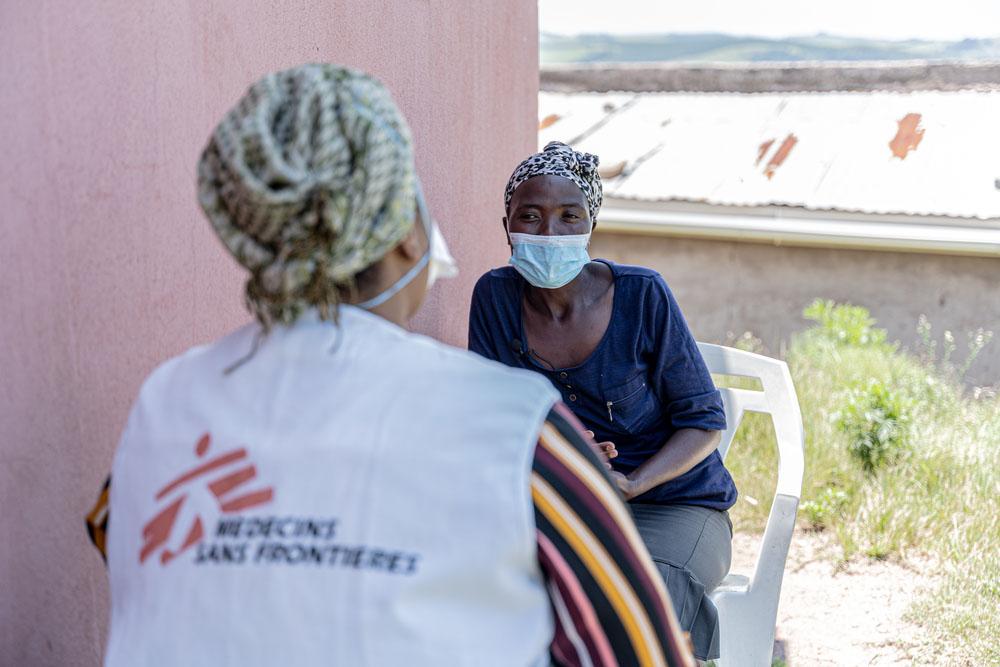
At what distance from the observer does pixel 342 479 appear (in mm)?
1130

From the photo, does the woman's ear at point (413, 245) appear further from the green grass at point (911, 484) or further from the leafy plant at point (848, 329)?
the leafy plant at point (848, 329)

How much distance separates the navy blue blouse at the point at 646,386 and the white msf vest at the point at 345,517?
1.47m

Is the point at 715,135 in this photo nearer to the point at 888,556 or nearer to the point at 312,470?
the point at 888,556

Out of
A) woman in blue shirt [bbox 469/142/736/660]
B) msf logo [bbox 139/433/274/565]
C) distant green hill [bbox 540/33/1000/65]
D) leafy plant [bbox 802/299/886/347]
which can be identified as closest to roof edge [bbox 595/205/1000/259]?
leafy plant [bbox 802/299/886/347]

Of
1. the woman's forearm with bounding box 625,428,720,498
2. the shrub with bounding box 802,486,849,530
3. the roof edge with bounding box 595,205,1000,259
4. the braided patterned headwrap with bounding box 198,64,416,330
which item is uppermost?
the braided patterned headwrap with bounding box 198,64,416,330

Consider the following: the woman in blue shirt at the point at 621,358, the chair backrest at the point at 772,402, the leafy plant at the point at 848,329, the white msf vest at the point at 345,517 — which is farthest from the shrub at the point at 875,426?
the white msf vest at the point at 345,517

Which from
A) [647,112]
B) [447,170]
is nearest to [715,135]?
→ [647,112]

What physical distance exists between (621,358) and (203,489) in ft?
5.34

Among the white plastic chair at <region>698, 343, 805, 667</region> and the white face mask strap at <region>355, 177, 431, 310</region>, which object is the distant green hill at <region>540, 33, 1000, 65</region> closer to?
the white plastic chair at <region>698, 343, 805, 667</region>

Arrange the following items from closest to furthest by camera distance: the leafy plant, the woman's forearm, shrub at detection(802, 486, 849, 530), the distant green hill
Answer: the woman's forearm, shrub at detection(802, 486, 849, 530), the leafy plant, the distant green hill

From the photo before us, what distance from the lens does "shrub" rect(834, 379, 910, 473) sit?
5.00 m

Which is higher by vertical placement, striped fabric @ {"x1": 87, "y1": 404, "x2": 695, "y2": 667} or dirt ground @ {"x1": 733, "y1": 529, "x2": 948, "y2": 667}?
striped fabric @ {"x1": 87, "y1": 404, "x2": 695, "y2": 667}

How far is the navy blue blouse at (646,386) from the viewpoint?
263 centimetres

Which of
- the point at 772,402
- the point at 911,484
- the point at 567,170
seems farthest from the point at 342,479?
the point at 911,484
